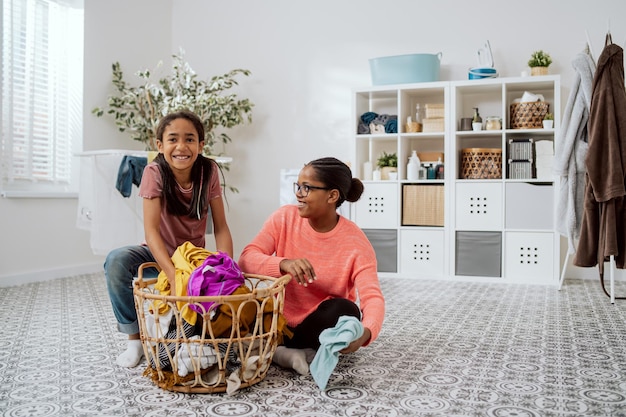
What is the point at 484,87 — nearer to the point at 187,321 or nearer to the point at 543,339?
the point at 543,339

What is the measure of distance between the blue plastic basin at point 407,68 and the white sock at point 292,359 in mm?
2724

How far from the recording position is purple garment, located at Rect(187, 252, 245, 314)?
57.5 inches

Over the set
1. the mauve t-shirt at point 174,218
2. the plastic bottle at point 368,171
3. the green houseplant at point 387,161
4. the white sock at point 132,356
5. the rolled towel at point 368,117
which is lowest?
the white sock at point 132,356

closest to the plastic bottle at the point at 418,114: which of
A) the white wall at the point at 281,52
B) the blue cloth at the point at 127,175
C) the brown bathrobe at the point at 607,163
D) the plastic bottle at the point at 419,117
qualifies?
the plastic bottle at the point at 419,117

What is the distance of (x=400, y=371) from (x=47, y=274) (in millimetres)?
2798

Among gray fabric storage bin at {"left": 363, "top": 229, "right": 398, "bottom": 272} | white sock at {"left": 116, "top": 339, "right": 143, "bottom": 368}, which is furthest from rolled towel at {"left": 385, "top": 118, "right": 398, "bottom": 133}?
white sock at {"left": 116, "top": 339, "right": 143, "bottom": 368}

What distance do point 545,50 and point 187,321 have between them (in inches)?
134

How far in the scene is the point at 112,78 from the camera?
427cm

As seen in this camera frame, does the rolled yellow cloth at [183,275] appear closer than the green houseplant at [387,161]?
Yes

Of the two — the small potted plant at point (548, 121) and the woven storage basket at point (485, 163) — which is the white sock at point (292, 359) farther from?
the small potted plant at point (548, 121)

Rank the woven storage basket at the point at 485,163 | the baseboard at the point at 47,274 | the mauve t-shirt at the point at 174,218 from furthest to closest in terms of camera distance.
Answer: the woven storage basket at the point at 485,163 → the baseboard at the point at 47,274 → the mauve t-shirt at the point at 174,218

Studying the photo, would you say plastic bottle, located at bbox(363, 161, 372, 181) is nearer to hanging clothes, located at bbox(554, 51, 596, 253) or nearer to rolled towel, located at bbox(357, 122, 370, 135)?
rolled towel, located at bbox(357, 122, 370, 135)

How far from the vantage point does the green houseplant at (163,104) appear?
4156 millimetres

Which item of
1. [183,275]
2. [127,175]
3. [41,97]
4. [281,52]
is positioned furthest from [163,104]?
[183,275]
